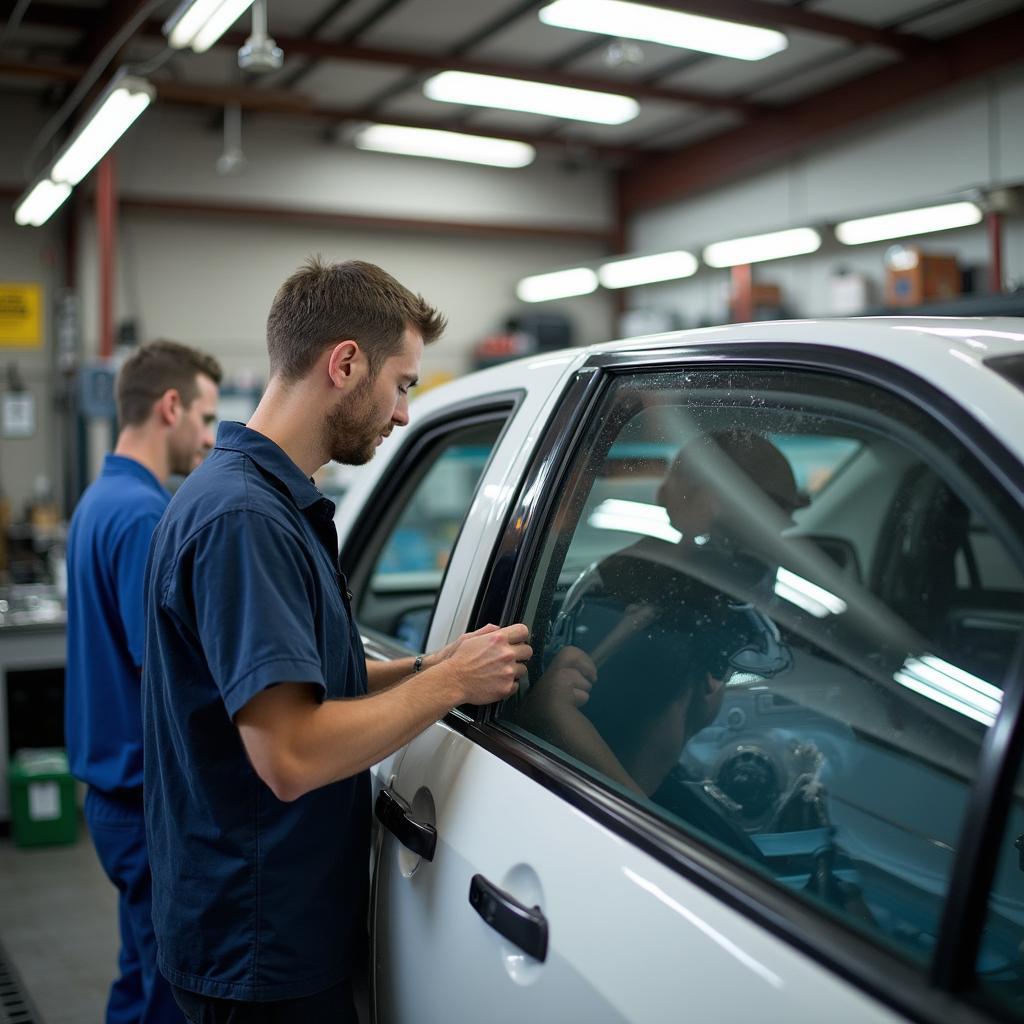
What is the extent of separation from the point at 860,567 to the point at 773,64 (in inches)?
252

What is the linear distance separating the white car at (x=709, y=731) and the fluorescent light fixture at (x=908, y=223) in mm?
5579

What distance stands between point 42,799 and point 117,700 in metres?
2.71

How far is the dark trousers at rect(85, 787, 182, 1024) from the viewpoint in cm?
229

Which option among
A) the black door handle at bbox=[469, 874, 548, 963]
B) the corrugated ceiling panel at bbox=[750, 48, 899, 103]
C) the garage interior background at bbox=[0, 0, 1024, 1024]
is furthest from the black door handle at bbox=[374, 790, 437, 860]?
the corrugated ceiling panel at bbox=[750, 48, 899, 103]

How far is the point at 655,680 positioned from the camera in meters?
1.60

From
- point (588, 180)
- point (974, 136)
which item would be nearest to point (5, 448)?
point (588, 180)

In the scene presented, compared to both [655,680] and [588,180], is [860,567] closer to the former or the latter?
[655,680]

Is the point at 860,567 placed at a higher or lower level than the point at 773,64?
lower

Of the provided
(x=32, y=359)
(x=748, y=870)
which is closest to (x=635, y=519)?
(x=748, y=870)

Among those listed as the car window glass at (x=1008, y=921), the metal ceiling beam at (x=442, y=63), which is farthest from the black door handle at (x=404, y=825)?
the metal ceiling beam at (x=442, y=63)

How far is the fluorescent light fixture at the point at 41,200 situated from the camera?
20.9ft

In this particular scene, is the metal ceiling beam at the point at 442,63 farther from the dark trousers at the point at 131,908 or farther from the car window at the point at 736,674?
the car window at the point at 736,674

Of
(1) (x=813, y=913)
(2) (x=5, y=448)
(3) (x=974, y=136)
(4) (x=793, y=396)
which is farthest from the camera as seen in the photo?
(2) (x=5, y=448)

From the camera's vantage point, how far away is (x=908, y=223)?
24.8ft
